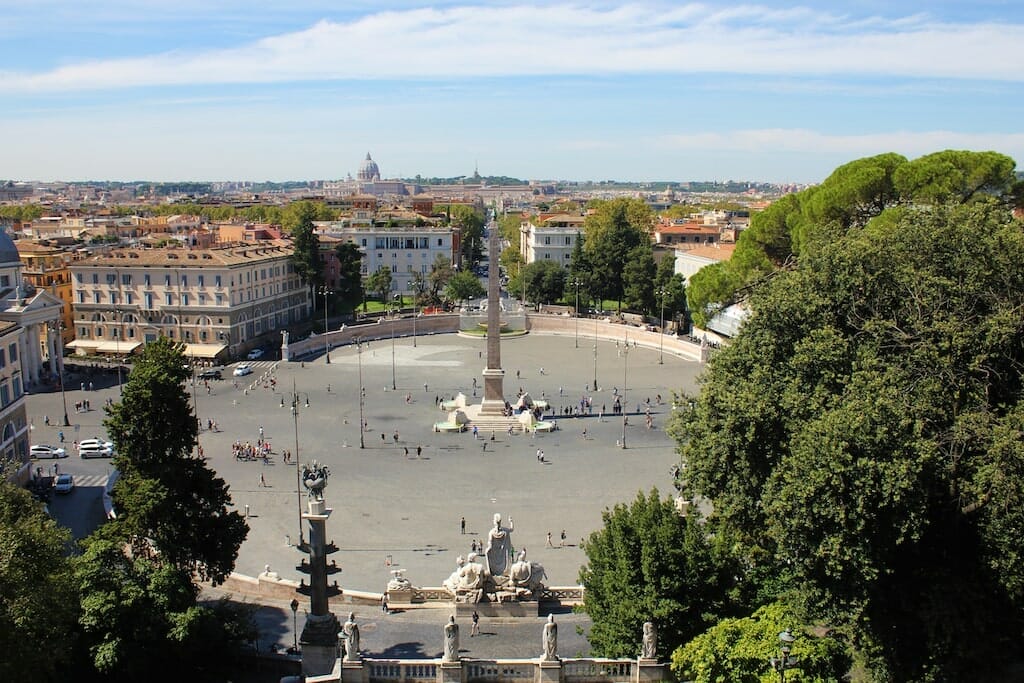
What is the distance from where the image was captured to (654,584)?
1745 cm

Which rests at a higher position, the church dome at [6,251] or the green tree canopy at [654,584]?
the church dome at [6,251]

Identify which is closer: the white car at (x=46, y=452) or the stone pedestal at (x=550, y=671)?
the stone pedestal at (x=550, y=671)

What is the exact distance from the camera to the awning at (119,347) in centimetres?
5827

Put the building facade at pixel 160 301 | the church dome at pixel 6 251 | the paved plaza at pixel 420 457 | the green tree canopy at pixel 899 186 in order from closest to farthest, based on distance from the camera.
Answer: the paved plaza at pixel 420 457 < the green tree canopy at pixel 899 186 < the church dome at pixel 6 251 < the building facade at pixel 160 301

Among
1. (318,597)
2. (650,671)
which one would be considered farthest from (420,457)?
(650,671)

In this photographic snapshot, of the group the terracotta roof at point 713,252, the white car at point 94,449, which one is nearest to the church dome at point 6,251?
the white car at point 94,449

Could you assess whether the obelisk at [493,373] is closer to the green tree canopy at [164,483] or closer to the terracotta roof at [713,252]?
the green tree canopy at [164,483]

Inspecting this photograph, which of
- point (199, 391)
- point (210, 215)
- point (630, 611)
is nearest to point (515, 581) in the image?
point (630, 611)

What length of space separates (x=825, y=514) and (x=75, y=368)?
50.5 meters

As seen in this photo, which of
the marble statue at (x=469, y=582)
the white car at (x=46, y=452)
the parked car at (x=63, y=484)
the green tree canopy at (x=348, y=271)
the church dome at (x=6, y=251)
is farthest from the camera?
the green tree canopy at (x=348, y=271)

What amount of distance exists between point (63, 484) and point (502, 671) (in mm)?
21556

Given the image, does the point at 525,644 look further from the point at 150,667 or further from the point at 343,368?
the point at 343,368

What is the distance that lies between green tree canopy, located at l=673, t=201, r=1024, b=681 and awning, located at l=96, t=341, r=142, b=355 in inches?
1855

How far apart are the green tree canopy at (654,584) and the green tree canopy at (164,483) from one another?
8.74 metres
